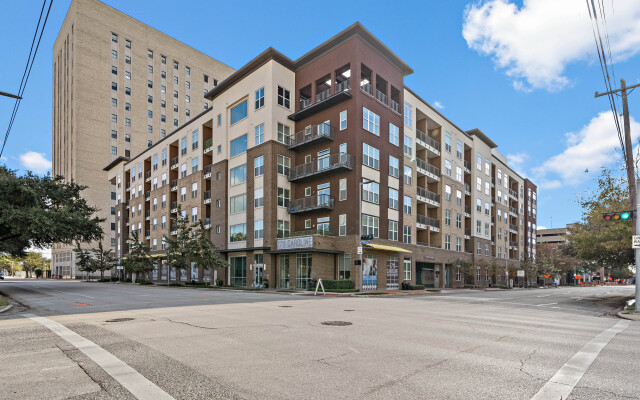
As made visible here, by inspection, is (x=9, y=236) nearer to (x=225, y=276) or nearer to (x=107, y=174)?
(x=225, y=276)

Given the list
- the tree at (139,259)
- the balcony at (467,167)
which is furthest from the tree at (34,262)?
the balcony at (467,167)

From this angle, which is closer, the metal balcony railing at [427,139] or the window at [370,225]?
the window at [370,225]

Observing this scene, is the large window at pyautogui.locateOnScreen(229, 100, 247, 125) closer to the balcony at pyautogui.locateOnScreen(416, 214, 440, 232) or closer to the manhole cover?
the balcony at pyautogui.locateOnScreen(416, 214, 440, 232)

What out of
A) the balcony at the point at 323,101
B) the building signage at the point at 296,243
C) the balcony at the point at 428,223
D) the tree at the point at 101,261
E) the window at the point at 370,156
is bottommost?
the tree at the point at 101,261

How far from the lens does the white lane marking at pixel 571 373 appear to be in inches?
210

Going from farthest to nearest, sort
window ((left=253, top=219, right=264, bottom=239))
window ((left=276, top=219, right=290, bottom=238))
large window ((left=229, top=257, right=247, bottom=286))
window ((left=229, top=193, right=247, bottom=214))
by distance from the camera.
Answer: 1. window ((left=229, top=193, right=247, bottom=214))
2. large window ((left=229, top=257, right=247, bottom=286))
3. window ((left=253, top=219, right=264, bottom=239))
4. window ((left=276, top=219, right=290, bottom=238))

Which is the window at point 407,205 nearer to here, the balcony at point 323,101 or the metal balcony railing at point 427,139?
the metal balcony railing at point 427,139

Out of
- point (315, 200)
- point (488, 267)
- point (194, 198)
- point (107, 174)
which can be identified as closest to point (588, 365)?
point (315, 200)

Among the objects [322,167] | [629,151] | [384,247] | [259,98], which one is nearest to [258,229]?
[322,167]

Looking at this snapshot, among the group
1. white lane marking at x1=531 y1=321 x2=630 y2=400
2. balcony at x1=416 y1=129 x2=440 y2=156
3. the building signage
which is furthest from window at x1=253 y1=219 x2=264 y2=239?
white lane marking at x1=531 y1=321 x2=630 y2=400

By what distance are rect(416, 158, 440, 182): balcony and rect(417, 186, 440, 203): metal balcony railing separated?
1.88 metres

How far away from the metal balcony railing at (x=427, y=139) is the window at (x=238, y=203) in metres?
21.8

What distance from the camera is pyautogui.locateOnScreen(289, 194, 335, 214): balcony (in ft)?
123

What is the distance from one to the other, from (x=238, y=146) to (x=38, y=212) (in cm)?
2033
